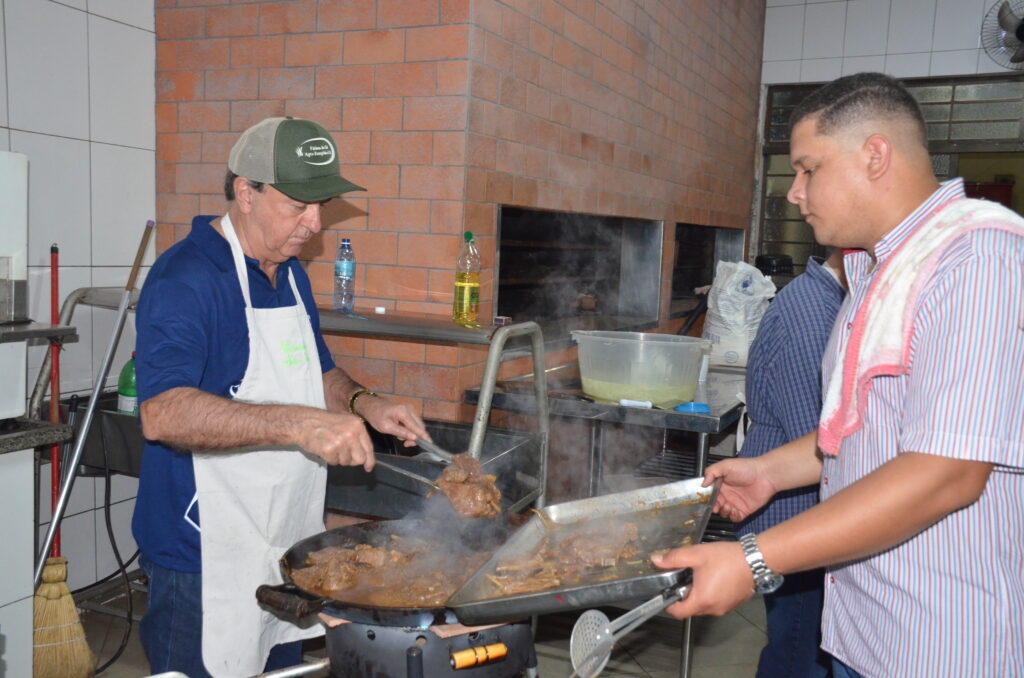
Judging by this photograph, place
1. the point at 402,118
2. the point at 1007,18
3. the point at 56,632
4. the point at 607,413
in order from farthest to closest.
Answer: the point at 1007,18 → the point at 402,118 → the point at 607,413 → the point at 56,632

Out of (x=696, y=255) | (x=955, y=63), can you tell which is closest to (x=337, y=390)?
(x=696, y=255)

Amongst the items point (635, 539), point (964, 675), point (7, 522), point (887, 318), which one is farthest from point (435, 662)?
point (7, 522)

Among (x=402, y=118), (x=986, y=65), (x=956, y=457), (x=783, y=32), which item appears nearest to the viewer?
(x=956, y=457)

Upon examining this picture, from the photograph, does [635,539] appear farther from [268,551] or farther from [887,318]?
[268,551]

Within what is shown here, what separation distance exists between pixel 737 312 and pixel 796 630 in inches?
113

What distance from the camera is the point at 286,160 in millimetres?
2281

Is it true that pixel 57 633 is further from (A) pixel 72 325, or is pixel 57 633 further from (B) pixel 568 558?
(B) pixel 568 558

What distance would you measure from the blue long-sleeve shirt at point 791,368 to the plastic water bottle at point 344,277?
1.80 m

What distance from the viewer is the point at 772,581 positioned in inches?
59.9

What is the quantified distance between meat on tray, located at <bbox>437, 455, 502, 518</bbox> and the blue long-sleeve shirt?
1090 mm

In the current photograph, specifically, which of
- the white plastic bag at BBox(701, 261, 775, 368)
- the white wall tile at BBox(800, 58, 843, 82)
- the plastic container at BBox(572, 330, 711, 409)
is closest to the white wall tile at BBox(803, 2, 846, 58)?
the white wall tile at BBox(800, 58, 843, 82)

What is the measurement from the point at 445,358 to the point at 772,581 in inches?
87.6

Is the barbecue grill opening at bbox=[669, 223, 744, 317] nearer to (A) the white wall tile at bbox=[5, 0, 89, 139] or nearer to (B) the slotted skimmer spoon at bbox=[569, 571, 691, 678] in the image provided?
(A) the white wall tile at bbox=[5, 0, 89, 139]

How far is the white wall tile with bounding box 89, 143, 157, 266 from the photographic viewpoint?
3814 mm
